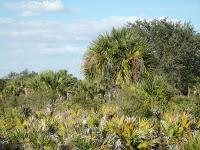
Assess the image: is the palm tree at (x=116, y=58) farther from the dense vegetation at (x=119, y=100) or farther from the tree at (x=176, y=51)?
the tree at (x=176, y=51)

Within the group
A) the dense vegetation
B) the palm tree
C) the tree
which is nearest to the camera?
the dense vegetation

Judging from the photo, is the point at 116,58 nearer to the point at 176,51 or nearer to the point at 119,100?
the point at 119,100

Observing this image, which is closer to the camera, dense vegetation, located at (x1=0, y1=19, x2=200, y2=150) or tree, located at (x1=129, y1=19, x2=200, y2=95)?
dense vegetation, located at (x1=0, y1=19, x2=200, y2=150)

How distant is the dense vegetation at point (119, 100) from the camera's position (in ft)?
56.1

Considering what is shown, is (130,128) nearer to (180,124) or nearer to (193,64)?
(180,124)

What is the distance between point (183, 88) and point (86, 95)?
17813 millimetres

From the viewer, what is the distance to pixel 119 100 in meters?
30.0

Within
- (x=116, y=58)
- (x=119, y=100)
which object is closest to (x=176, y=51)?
(x=116, y=58)

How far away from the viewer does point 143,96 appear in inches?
1195

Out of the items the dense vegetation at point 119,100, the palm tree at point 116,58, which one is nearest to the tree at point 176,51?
the dense vegetation at point 119,100

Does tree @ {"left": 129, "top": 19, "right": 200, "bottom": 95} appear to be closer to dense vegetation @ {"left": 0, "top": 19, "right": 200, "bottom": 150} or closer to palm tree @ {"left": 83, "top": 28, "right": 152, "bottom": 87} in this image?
dense vegetation @ {"left": 0, "top": 19, "right": 200, "bottom": 150}

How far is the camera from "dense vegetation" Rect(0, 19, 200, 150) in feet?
56.1

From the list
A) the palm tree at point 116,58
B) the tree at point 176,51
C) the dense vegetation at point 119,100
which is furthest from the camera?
the tree at point 176,51

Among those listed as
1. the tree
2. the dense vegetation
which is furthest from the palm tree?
the tree
